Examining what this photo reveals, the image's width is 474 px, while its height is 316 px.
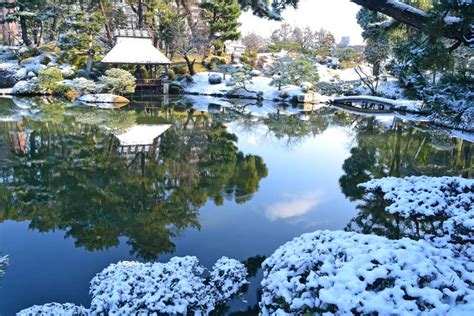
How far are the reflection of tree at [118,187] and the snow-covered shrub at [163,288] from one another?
0.93 meters

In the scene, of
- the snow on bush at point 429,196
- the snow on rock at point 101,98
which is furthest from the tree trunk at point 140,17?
the snow on bush at point 429,196

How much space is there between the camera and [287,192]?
6.80 meters

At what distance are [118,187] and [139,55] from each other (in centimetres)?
1871

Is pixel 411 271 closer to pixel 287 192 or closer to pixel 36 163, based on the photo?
pixel 287 192

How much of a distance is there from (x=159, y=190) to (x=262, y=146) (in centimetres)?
449

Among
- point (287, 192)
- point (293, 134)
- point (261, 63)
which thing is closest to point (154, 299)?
point (287, 192)

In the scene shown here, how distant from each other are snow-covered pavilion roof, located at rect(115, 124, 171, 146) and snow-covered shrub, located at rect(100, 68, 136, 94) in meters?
9.00

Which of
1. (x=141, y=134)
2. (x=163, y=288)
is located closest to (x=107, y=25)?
(x=141, y=134)

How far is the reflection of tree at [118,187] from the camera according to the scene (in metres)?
4.99

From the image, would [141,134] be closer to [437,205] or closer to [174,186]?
[174,186]

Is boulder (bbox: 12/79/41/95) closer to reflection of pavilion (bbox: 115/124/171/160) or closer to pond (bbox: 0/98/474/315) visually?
pond (bbox: 0/98/474/315)

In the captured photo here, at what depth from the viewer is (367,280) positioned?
2.24m

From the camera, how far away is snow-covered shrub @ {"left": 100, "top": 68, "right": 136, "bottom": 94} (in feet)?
65.9

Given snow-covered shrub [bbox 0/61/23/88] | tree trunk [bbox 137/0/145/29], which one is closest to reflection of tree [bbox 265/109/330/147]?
tree trunk [bbox 137/0/145/29]
